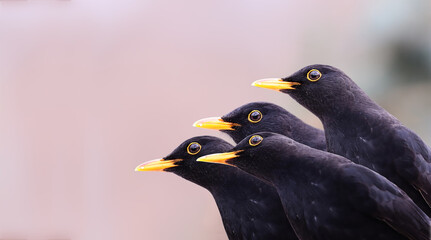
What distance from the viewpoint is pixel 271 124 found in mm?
4008

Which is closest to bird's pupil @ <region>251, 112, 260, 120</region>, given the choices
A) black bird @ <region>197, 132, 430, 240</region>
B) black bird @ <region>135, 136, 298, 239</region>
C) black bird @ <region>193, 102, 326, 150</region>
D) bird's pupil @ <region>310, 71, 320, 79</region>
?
black bird @ <region>193, 102, 326, 150</region>

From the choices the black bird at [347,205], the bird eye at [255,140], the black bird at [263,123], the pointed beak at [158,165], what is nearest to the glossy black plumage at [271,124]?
the black bird at [263,123]

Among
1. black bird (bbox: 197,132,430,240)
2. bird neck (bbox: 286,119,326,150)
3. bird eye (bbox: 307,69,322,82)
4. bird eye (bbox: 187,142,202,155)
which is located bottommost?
black bird (bbox: 197,132,430,240)

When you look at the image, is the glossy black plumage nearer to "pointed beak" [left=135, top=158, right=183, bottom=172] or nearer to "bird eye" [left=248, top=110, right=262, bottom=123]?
"bird eye" [left=248, top=110, right=262, bottom=123]

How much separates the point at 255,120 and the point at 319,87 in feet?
1.45

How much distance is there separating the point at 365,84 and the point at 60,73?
3006mm

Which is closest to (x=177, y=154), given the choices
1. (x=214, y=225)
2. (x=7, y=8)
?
(x=214, y=225)

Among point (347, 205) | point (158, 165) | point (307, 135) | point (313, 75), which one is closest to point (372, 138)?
point (347, 205)

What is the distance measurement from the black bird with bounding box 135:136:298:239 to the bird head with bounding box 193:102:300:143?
22cm

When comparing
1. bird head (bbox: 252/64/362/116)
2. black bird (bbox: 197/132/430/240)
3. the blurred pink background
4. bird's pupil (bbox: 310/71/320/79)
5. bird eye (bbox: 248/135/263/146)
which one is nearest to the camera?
black bird (bbox: 197/132/430/240)

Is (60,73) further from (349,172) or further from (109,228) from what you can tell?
(349,172)

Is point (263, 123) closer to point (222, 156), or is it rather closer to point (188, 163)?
point (188, 163)

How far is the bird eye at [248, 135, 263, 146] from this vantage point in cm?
343

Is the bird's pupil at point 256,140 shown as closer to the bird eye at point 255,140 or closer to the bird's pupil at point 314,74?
the bird eye at point 255,140
